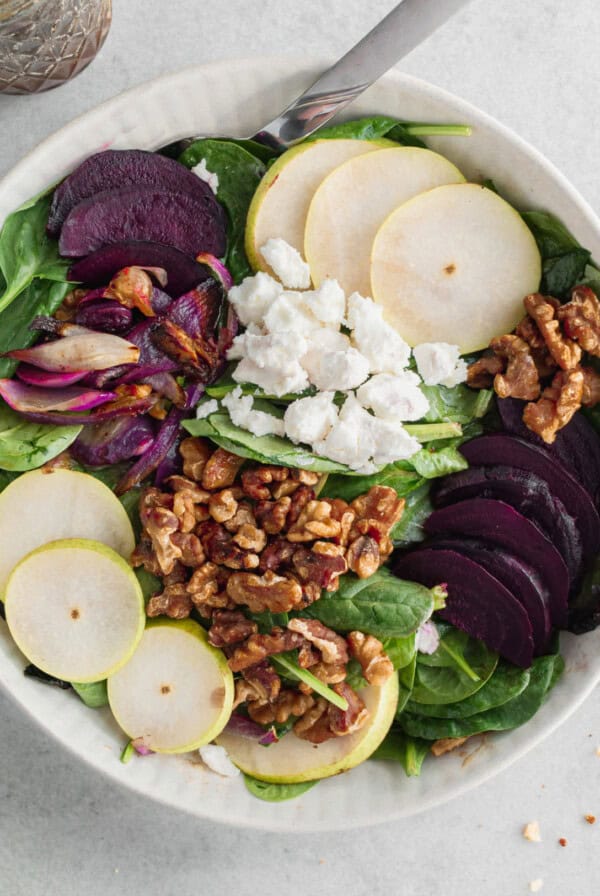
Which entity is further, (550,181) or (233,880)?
(233,880)

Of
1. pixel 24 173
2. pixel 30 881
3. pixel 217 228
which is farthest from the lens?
pixel 30 881

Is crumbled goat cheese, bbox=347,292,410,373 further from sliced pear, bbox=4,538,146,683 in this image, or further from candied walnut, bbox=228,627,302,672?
sliced pear, bbox=4,538,146,683

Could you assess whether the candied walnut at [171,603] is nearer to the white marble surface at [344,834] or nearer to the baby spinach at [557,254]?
the white marble surface at [344,834]

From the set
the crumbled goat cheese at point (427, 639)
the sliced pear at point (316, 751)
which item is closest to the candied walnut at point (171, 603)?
the sliced pear at point (316, 751)

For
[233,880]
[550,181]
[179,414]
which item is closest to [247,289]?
[179,414]

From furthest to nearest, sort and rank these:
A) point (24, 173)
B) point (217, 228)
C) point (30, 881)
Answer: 1. point (30, 881)
2. point (217, 228)
3. point (24, 173)

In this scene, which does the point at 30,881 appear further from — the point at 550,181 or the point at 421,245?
the point at 550,181
